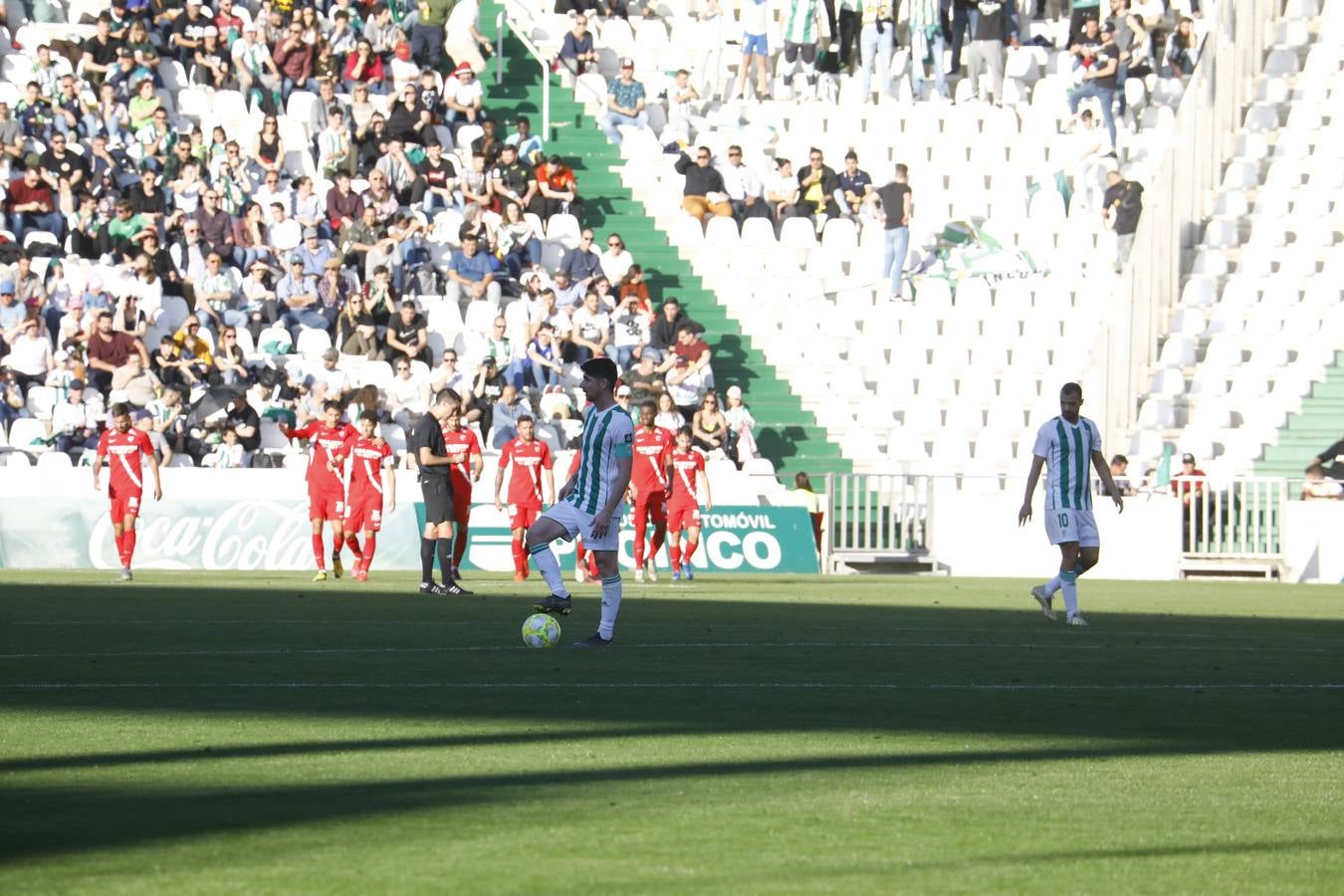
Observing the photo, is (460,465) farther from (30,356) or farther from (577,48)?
(577,48)

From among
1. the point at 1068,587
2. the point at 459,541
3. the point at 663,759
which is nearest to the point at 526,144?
the point at 459,541

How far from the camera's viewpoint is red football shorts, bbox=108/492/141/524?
26.2 metres

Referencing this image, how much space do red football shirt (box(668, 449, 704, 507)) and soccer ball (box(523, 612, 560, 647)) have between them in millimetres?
12719

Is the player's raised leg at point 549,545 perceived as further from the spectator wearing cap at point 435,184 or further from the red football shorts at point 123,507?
the spectator wearing cap at point 435,184

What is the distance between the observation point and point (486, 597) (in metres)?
22.5

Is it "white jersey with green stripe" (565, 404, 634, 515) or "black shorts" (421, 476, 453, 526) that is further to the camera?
"black shorts" (421, 476, 453, 526)

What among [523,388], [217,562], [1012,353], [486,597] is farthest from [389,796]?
[1012,353]

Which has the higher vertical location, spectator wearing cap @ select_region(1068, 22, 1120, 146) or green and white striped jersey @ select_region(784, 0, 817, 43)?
green and white striped jersey @ select_region(784, 0, 817, 43)

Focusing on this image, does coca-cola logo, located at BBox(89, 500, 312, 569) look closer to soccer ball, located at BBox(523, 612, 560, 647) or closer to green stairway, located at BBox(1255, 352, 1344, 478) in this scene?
soccer ball, located at BBox(523, 612, 560, 647)

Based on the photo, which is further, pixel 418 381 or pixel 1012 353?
pixel 1012 353

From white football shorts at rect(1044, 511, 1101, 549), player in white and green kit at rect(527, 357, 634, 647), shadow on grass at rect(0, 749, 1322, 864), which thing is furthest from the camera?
white football shorts at rect(1044, 511, 1101, 549)

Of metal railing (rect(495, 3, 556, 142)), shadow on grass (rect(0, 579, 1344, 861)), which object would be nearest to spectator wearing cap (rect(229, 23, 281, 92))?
metal railing (rect(495, 3, 556, 142))

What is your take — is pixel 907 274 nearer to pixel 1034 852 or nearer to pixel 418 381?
pixel 418 381

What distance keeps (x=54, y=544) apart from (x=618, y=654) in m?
16.5
